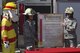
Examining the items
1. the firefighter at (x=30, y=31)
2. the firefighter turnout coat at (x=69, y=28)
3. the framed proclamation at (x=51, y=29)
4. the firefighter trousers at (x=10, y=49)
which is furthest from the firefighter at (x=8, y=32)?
the firefighter turnout coat at (x=69, y=28)

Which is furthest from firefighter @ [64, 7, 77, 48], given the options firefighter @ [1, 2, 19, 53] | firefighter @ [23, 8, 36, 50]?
firefighter @ [1, 2, 19, 53]

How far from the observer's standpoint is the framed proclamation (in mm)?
9492

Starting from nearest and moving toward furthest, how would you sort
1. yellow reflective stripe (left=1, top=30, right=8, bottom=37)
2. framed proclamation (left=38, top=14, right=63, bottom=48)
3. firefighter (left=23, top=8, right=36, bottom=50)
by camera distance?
yellow reflective stripe (left=1, top=30, right=8, bottom=37), firefighter (left=23, top=8, right=36, bottom=50), framed proclamation (left=38, top=14, right=63, bottom=48)

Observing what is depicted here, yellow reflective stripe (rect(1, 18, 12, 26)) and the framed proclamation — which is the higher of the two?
yellow reflective stripe (rect(1, 18, 12, 26))

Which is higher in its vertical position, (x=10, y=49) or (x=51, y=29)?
(x=51, y=29)

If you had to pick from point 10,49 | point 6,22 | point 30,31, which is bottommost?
point 10,49

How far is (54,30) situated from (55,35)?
145mm

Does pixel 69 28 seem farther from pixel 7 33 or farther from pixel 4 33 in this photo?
pixel 4 33

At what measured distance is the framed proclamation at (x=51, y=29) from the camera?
9.49 meters

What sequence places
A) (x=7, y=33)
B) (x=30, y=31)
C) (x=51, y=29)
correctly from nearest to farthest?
(x=7, y=33) < (x=30, y=31) < (x=51, y=29)

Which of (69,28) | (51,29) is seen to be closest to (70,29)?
(69,28)

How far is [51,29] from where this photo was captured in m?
9.54

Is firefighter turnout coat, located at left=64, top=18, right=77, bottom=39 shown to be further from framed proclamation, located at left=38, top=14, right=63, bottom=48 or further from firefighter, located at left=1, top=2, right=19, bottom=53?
firefighter, located at left=1, top=2, right=19, bottom=53

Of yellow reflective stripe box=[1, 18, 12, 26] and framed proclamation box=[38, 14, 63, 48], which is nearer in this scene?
yellow reflective stripe box=[1, 18, 12, 26]
